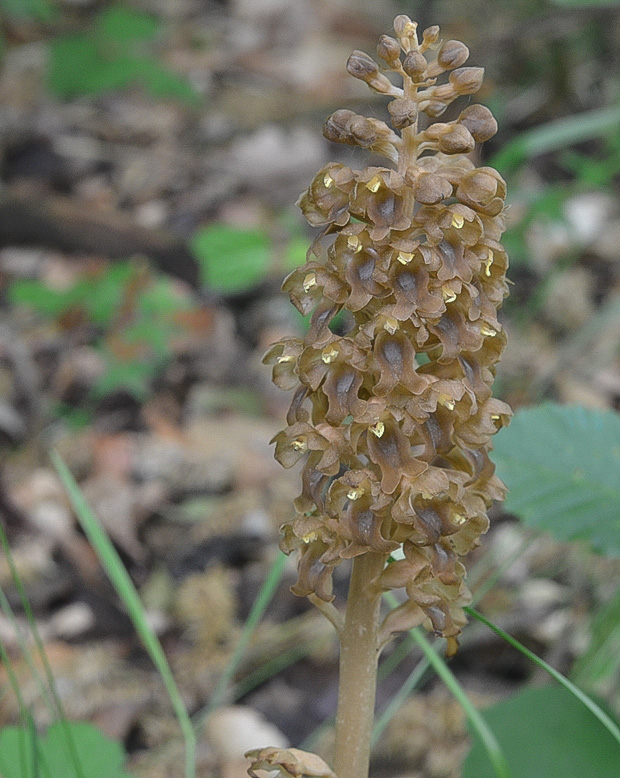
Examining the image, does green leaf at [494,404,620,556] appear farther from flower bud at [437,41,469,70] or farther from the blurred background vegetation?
flower bud at [437,41,469,70]

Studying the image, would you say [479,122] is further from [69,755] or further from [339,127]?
[69,755]

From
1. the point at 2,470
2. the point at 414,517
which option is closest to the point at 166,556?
the point at 2,470

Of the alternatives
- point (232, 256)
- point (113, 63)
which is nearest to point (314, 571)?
point (232, 256)

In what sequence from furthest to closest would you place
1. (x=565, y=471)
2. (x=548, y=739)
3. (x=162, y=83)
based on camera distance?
(x=162, y=83), (x=565, y=471), (x=548, y=739)

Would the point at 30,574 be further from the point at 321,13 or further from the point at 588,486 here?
the point at 321,13

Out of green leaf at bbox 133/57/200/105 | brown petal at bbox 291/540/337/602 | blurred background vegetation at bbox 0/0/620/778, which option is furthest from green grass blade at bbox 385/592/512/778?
green leaf at bbox 133/57/200/105

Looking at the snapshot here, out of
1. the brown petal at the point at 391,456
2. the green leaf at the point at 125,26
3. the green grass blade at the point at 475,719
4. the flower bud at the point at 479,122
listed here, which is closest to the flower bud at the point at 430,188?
the flower bud at the point at 479,122

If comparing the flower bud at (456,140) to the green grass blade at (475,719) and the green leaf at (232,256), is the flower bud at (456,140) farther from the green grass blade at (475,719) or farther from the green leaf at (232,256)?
the green leaf at (232,256)
